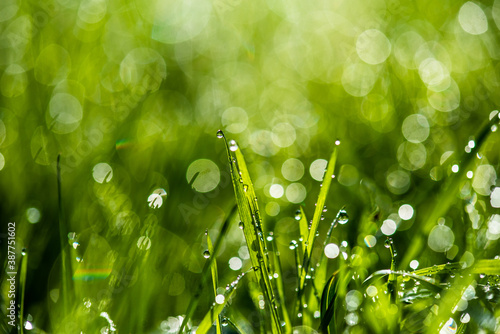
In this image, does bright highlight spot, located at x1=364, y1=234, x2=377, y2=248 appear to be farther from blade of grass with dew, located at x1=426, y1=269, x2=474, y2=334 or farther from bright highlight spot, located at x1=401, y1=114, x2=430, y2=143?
bright highlight spot, located at x1=401, y1=114, x2=430, y2=143

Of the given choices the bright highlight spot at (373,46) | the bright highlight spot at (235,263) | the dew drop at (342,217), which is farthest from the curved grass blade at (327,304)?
the bright highlight spot at (373,46)

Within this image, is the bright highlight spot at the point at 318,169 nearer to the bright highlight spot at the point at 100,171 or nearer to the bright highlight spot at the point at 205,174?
the bright highlight spot at the point at 205,174

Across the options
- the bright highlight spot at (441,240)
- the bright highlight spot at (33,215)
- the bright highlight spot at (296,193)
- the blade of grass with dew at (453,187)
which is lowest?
the bright highlight spot at (296,193)

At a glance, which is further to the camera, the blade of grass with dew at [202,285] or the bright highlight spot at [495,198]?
the bright highlight spot at [495,198]

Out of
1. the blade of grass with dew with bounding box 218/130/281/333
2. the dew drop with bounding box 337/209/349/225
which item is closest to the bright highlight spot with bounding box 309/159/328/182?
the dew drop with bounding box 337/209/349/225

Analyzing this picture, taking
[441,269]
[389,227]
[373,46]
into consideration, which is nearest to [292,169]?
[389,227]

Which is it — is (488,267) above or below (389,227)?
above

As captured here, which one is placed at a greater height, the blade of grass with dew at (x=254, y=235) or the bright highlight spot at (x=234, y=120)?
the blade of grass with dew at (x=254, y=235)

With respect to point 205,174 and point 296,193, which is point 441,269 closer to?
point 296,193
